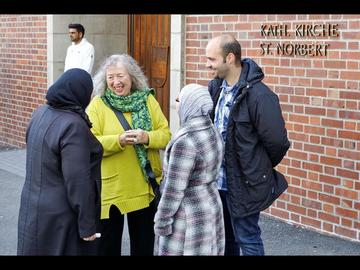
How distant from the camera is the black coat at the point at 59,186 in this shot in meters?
4.18

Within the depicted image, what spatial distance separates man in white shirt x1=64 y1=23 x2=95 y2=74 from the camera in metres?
9.99

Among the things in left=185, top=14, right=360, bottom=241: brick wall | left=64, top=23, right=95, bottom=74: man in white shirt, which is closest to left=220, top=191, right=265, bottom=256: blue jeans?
left=185, top=14, right=360, bottom=241: brick wall

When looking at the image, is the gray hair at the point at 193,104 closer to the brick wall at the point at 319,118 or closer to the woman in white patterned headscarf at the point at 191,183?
the woman in white patterned headscarf at the point at 191,183

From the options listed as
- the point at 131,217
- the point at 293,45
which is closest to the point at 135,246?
the point at 131,217

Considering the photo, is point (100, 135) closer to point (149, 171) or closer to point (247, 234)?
point (149, 171)

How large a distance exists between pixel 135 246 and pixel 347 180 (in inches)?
86.8

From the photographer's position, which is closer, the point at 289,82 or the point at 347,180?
the point at 347,180

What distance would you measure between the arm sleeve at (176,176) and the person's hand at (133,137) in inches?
26.7

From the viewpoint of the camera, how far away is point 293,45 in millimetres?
6875

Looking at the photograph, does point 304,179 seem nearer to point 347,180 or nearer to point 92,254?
point 347,180

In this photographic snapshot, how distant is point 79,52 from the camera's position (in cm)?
1003

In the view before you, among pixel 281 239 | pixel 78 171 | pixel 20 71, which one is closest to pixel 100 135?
pixel 78 171

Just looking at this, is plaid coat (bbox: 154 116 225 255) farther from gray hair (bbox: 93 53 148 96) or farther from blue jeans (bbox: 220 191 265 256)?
gray hair (bbox: 93 53 148 96)

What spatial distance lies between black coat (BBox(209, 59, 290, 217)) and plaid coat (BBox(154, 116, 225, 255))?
0.29 m
